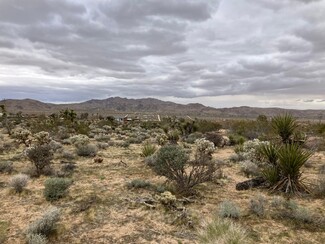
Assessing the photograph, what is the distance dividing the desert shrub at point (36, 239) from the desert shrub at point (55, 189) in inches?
116

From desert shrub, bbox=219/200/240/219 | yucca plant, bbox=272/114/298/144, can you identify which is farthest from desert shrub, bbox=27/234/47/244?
yucca plant, bbox=272/114/298/144

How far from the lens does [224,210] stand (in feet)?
28.7

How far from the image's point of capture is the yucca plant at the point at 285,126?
17.4 meters

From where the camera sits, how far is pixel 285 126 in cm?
1744

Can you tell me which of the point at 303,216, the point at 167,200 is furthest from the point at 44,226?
the point at 303,216

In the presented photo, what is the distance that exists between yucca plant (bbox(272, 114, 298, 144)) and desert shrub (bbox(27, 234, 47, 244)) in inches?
539

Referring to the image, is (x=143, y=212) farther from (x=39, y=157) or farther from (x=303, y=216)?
(x=39, y=157)

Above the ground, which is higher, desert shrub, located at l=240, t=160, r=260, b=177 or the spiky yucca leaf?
the spiky yucca leaf

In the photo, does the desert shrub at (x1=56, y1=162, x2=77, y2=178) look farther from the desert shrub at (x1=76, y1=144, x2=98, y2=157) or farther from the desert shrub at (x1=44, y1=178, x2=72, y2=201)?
the desert shrub at (x1=76, y1=144, x2=98, y2=157)

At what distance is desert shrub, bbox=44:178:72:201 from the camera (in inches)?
404

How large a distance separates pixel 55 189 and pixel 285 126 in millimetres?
12197

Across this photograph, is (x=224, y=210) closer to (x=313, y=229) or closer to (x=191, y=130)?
(x=313, y=229)

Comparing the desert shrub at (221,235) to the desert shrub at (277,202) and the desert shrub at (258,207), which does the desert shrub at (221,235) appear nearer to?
the desert shrub at (258,207)

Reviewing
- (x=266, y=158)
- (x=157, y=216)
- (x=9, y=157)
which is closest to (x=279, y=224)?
(x=157, y=216)
